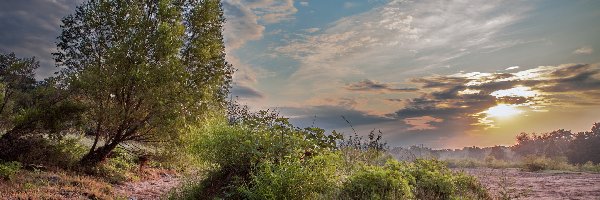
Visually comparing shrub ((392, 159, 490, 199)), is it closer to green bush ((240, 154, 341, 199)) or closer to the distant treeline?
green bush ((240, 154, 341, 199))

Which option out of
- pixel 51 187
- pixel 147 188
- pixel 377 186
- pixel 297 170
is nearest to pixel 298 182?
pixel 297 170

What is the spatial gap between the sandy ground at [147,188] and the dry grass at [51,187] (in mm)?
852

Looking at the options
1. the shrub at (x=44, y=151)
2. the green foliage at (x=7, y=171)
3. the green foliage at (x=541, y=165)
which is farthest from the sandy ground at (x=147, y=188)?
the green foliage at (x=541, y=165)

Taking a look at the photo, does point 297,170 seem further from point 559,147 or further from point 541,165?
point 559,147

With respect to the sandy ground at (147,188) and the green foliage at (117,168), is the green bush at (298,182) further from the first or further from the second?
the green foliage at (117,168)

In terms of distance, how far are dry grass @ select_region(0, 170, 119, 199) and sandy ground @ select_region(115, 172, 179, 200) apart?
0.85 metres

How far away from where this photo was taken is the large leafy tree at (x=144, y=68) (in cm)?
1922

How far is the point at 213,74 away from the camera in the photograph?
69.1 feet

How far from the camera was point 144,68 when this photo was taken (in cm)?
1911

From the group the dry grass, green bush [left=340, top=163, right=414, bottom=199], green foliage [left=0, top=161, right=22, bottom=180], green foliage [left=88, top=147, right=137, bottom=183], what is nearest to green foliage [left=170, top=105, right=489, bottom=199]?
green bush [left=340, top=163, right=414, bottom=199]

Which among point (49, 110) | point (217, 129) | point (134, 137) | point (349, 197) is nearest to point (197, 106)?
point (134, 137)

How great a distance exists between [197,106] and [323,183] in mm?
11303

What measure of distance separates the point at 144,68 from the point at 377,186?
43.4 ft

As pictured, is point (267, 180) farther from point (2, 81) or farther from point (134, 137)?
point (2, 81)
